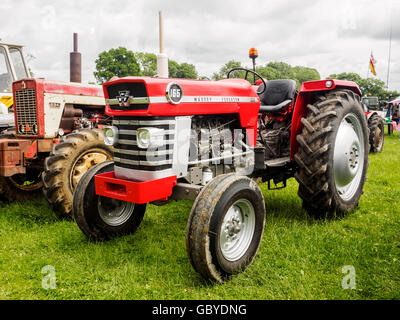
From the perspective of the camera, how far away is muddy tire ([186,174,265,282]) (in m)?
2.56

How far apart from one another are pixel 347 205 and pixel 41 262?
11.5ft

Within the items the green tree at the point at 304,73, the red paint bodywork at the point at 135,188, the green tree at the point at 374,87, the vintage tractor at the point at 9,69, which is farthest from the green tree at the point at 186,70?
the red paint bodywork at the point at 135,188

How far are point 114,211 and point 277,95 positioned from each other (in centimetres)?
266

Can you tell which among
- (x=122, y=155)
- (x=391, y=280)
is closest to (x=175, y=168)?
(x=122, y=155)

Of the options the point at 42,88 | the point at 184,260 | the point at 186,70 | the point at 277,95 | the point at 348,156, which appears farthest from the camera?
the point at 186,70

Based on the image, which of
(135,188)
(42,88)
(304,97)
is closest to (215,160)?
(135,188)

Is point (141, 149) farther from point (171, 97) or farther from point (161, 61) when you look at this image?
point (161, 61)

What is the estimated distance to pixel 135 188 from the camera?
2766mm

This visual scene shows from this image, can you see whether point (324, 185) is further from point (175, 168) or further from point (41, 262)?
point (41, 262)

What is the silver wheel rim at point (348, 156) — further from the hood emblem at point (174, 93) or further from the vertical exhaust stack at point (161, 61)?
the vertical exhaust stack at point (161, 61)

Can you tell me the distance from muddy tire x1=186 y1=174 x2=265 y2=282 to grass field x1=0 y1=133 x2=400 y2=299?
0.17 metres

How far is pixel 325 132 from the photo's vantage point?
3.76 m

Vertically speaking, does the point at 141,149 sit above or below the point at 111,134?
below

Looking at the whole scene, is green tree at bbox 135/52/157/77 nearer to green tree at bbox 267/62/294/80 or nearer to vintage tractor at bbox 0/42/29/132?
green tree at bbox 267/62/294/80
